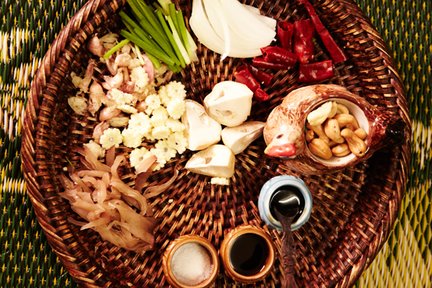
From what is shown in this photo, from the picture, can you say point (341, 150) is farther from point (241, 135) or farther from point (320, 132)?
point (241, 135)

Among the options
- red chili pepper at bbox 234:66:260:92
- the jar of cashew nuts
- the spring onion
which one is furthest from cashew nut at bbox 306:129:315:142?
the spring onion

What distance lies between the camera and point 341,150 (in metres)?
1.63

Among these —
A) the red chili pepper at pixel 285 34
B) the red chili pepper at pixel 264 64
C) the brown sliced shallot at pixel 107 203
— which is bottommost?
the brown sliced shallot at pixel 107 203

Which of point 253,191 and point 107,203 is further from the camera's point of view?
point 253,191

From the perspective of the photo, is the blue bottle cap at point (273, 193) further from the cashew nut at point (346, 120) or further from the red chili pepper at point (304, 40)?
the red chili pepper at point (304, 40)

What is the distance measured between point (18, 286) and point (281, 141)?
925 mm

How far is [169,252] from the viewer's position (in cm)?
165

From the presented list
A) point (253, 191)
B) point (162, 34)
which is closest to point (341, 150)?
point (253, 191)

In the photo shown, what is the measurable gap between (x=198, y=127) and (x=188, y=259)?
387 mm

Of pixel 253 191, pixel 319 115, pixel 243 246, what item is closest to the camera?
pixel 319 115

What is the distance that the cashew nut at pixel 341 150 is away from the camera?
1632mm

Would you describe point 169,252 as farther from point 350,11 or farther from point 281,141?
point 350,11

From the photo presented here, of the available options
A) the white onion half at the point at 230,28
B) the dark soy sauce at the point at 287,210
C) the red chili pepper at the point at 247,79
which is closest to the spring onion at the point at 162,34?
the white onion half at the point at 230,28

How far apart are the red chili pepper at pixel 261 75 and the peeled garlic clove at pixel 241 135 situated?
13 centimetres
